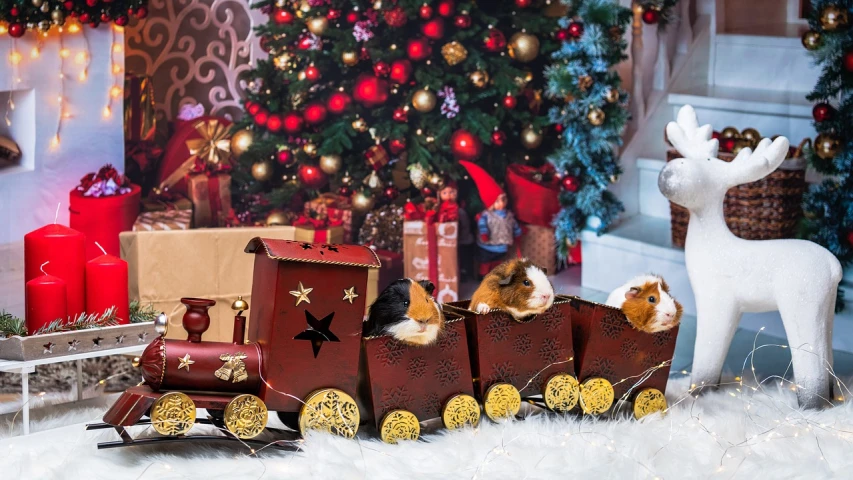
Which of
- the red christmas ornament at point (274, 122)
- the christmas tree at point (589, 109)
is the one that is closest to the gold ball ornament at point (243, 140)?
the red christmas ornament at point (274, 122)

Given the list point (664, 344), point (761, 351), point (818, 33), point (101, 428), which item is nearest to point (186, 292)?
point (101, 428)

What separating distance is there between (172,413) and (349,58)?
6.59ft

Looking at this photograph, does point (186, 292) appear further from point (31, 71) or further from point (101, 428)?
point (31, 71)

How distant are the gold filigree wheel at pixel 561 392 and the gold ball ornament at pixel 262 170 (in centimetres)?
190

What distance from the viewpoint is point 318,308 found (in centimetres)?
188

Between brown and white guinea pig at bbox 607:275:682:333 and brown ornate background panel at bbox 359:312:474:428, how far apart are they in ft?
1.22

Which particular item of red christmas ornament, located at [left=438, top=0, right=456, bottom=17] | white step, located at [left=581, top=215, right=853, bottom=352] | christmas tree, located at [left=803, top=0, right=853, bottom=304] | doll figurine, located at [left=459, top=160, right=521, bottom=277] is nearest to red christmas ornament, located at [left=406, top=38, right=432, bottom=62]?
red christmas ornament, located at [left=438, top=0, right=456, bottom=17]

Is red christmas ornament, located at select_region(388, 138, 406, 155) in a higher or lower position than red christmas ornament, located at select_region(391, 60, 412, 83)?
lower

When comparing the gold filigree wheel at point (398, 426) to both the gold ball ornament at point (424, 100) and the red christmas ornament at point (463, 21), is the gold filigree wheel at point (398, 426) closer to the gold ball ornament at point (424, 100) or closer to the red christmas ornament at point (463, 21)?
the gold ball ornament at point (424, 100)

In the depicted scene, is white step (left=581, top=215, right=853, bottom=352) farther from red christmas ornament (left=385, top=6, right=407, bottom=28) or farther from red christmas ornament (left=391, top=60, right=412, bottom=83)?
red christmas ornament (left=385, top=6, right=407, bottom=28)

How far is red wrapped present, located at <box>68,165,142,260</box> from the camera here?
345cm

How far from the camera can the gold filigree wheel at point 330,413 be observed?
6.21 feet

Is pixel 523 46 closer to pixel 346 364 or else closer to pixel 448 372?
pixel 448 372

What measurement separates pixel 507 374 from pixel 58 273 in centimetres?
91
